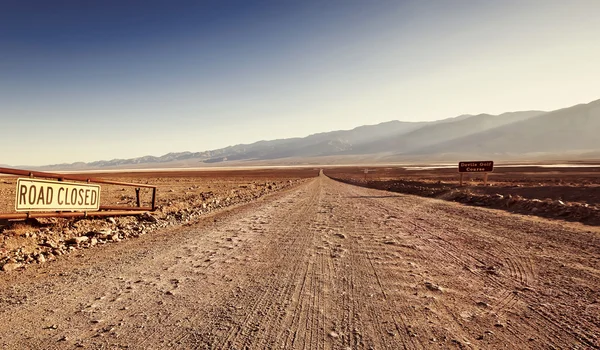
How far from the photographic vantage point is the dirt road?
2.95 meters

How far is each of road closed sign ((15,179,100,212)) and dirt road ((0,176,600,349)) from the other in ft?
5.04

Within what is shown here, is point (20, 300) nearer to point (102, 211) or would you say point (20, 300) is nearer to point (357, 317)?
point (357, 317)

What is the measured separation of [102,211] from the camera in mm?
8492

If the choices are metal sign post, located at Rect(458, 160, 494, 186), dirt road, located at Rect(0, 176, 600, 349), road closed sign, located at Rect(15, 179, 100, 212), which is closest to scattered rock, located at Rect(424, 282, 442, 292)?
dirt road, located at Rect(0, 176, 600, 349)

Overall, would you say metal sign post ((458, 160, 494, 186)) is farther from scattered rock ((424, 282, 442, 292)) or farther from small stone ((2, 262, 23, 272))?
small stone ((2, 262, 23, 272))

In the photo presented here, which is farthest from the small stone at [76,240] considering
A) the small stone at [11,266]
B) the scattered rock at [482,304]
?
the scattered rock at [482,304]

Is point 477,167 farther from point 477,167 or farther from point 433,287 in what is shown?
point 433,287

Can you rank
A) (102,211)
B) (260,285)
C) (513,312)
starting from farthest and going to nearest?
(102,211) → (260,285) → (513,312)

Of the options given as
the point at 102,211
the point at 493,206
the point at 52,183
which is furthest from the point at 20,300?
the point at 493,206

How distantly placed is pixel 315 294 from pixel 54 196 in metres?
6.42

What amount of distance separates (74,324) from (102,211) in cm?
622

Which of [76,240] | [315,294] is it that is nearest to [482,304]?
[315,294]

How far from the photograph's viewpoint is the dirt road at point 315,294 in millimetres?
2945

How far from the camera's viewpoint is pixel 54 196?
6688 mm
